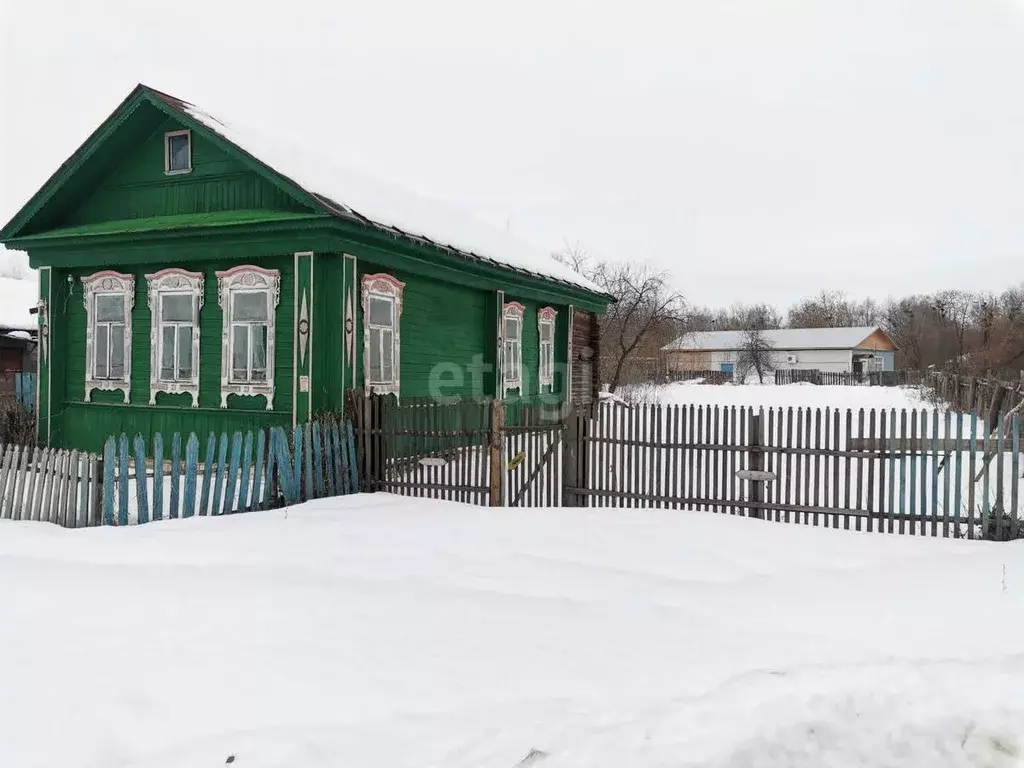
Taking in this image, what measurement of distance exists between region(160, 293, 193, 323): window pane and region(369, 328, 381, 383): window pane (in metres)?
3.05

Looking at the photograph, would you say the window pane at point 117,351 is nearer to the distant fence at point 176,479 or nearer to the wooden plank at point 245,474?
the distant fence at point 176,479

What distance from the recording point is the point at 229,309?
11555 millimetres

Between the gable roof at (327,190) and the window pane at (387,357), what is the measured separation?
165 cm

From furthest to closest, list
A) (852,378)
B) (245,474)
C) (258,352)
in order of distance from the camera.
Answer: (852,378)
(258,352)
(245,474)

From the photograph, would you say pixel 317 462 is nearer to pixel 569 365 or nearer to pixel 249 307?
pixel 249 307

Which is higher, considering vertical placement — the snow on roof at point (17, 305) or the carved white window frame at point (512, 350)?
the snow on roof at point (17, 305)

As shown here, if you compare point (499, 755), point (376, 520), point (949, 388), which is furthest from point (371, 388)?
point (949, 388)

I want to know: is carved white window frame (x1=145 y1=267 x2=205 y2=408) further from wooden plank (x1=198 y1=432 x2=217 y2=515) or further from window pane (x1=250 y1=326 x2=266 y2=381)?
wooden plank (x1=198 y1=432 x2=217 y2=515)

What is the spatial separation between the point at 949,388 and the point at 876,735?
26900 millimetres

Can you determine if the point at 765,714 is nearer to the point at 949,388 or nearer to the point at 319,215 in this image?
the point at 319,215

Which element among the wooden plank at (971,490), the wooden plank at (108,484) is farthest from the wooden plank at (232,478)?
the wooden plank at (971,490)

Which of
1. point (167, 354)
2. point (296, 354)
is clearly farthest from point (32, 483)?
point (167, 354)

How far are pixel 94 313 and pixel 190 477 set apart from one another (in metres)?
6.61

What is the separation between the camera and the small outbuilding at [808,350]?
66625 mm
